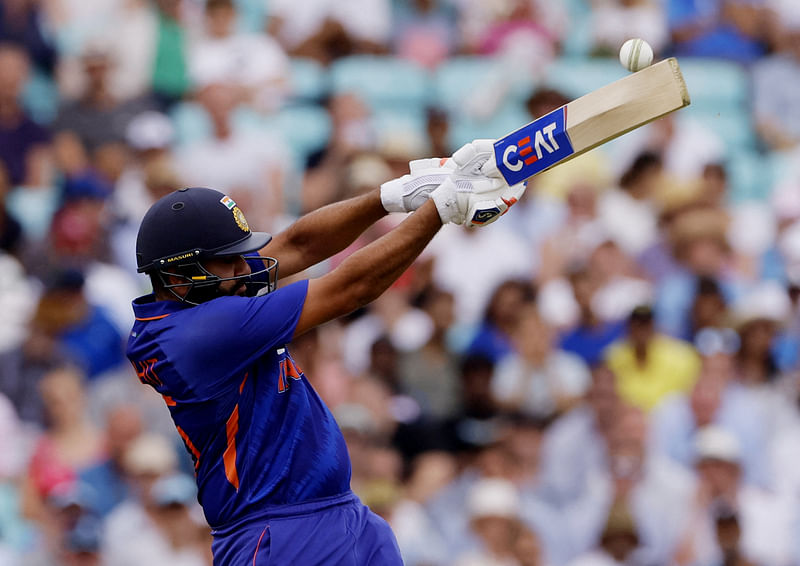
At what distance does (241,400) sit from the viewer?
4680 mm

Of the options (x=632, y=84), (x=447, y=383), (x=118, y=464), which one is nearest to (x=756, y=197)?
(x=447, y=383)

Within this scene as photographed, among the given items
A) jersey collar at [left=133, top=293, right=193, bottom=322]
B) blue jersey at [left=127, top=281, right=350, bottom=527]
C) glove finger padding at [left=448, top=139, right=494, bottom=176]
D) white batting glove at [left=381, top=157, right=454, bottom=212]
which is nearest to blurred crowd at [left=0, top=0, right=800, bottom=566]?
blue jersey at [left=127, top=281, right=350, bottom=527]

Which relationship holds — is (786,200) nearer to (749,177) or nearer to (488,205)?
(749,177)

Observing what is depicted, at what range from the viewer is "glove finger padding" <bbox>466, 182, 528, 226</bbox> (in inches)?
179

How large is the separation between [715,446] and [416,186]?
164 inches

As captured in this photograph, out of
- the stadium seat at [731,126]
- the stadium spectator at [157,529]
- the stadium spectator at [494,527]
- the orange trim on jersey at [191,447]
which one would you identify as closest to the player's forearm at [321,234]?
the orange trim on jersey at [191,447]

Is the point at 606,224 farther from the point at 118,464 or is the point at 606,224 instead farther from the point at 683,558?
the point at 118,464

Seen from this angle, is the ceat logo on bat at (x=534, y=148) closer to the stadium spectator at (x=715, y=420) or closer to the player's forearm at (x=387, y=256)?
the player's forearm at (x=387, y=256)

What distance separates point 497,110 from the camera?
11297 mm

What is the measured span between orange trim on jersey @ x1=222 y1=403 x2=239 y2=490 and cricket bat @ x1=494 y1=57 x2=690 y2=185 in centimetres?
125

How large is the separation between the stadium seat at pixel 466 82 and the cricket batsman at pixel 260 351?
6.53m

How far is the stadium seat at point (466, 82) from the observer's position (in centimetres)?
1134

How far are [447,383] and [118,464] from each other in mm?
2135

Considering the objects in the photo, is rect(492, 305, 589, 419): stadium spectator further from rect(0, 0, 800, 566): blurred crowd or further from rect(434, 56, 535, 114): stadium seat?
rect(434, 56, 535, 114): stadium seat
